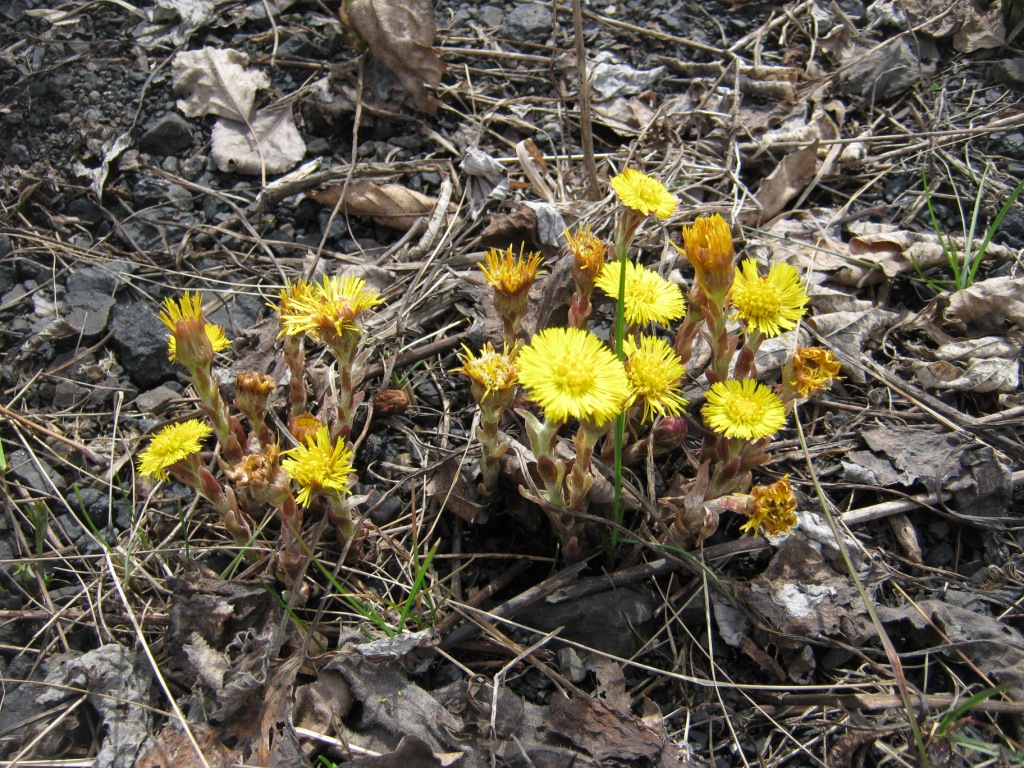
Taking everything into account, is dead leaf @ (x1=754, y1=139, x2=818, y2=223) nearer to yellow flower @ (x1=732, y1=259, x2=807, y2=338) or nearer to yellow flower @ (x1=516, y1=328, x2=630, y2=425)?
yellow flower @ (x1=732, y1=259, x2=807, y2=338)

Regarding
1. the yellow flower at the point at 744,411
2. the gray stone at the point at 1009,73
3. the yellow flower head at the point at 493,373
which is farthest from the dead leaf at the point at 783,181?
the yellow flower head at the point at 493,373

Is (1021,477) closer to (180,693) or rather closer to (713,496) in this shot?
(713,496)

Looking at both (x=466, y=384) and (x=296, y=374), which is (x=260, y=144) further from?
(x=466, y=384)

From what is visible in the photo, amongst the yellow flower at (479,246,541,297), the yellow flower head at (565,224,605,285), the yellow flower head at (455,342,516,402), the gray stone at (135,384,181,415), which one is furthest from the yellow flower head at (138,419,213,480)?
the yellow flower head at (565,224,605,285)

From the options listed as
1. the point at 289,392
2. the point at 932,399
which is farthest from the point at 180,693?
the point at 932,399

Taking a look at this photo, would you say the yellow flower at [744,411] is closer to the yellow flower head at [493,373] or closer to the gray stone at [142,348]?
the yellow flower head at [493,373]
